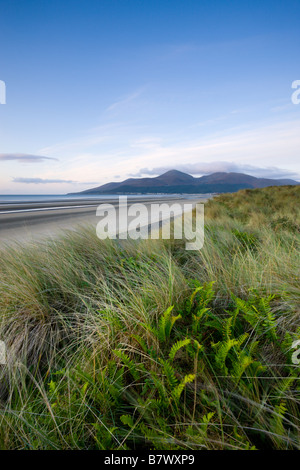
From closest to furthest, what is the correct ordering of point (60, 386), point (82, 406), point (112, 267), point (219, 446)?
point (219, 446)
point (82, 406)
point (60, 386)
point (112, 267)

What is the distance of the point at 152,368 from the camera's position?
1.71 meters

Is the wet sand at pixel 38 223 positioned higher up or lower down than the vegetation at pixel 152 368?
higher up

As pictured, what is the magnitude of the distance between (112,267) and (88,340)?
163 cm

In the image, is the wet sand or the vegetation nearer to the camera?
the vegetation

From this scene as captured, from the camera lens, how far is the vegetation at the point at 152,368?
136cm

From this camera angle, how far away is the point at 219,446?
1263 mm

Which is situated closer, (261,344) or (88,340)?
(261,344)

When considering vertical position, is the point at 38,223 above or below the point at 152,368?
above

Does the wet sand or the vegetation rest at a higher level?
the wet sand

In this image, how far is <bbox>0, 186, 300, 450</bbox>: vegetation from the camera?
136 centimetres

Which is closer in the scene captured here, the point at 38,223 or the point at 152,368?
the point at 152,368

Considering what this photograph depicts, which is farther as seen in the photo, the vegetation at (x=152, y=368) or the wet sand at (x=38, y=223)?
the wet sand at (x=38, y=223)
